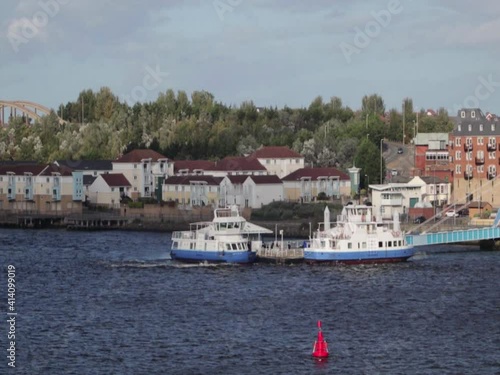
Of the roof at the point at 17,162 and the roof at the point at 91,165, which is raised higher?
the roof at the point at 17,162

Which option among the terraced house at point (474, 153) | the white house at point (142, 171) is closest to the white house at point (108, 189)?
the white house at point (142, 171)

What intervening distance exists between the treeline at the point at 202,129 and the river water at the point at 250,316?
163 ft

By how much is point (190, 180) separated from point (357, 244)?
43414 millimetres

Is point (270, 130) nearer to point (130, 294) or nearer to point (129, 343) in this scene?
point (130, 294)

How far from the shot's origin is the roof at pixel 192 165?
119613mm

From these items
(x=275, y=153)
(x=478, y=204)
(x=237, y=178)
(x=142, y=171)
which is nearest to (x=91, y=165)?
(x=142, y=171)

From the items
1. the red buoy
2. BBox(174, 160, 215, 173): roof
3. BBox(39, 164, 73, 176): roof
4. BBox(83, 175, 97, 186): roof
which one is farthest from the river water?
BBox(174, 160, 215, 173): roof

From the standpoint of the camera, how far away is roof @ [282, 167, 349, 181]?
364 feet

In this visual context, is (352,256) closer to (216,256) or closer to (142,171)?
(216,256)

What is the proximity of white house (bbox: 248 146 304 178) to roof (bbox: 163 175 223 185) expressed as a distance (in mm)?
6494

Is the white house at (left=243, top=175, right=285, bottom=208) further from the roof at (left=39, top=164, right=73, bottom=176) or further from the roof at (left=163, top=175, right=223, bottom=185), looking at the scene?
the roof at (left=39, top=164, right=73, bottom=176)

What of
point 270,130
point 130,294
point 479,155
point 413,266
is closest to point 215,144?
point 270,130

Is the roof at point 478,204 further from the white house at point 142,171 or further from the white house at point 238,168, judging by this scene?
the white house at point 142,171

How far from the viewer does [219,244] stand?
235ft
